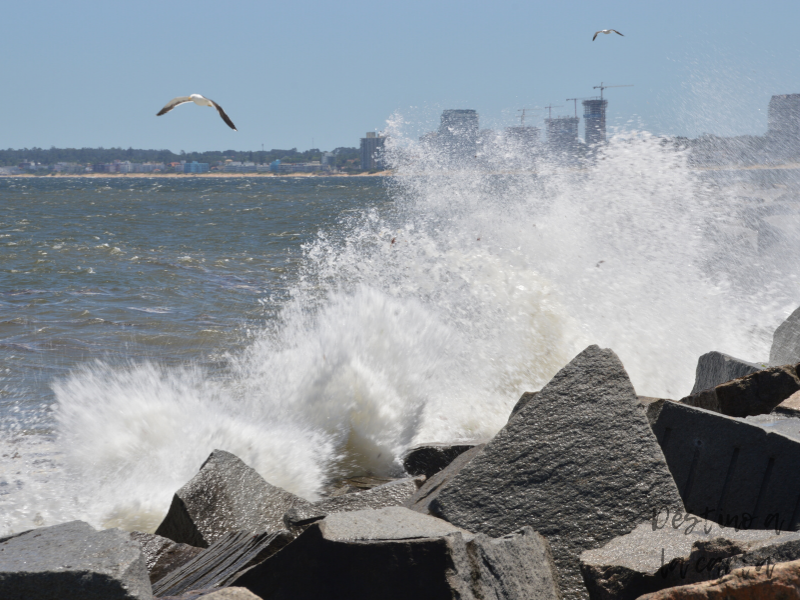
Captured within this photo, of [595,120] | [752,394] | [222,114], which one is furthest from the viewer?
[595,120]

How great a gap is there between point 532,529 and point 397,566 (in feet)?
1.68

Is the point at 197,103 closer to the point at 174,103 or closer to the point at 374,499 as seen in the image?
the point at 174,103

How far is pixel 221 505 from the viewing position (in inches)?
122

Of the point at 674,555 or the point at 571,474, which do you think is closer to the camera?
the point at 674,555

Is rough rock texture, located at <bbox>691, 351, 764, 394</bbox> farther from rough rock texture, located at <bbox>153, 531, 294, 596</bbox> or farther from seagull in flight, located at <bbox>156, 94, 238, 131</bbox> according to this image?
seagull in flight, located at <bbox>156, 94, 238, 131</bbox>

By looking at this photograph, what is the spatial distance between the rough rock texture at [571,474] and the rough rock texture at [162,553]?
948 mm

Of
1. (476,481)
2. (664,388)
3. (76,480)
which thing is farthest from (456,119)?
(476,481)

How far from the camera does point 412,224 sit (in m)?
10.6

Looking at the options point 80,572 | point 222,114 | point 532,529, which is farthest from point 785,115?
point 80,572

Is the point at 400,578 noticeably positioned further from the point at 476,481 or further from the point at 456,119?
the point at 456,119

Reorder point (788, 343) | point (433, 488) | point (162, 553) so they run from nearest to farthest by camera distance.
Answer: point (162, 553) → point (433, 488) → point (788, 343)

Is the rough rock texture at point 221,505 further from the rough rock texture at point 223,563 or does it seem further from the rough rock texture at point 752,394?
the rough rock texture at point 752,394

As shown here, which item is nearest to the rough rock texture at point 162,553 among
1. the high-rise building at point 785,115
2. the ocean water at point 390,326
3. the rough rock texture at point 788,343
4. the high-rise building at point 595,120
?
the ocean water at point 390,326

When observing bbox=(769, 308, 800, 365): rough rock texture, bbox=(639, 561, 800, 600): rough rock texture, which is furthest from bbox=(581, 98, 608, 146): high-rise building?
bbox=(639, 561, 800, 600): rough rock texture
